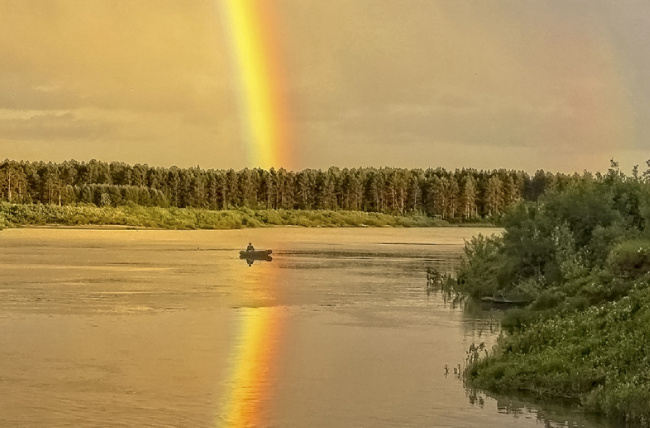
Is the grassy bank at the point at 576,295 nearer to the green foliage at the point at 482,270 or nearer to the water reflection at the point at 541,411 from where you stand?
the green foliage at the point at 482,270

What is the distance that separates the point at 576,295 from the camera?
31234mm

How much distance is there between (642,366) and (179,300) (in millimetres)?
28662

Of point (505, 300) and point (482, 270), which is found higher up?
point (482, 270)

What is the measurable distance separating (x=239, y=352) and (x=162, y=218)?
444 ft

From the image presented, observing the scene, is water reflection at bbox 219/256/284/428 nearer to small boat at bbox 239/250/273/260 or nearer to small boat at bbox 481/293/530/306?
small boat at bbox 481/293/530/306

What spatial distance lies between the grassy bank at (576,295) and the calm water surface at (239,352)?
77 centimetres

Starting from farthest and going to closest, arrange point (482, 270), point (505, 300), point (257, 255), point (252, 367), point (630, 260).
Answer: point (257, 255) < point (482, 270) < point (505, 300) < point (630, 260) < point (252, 367)

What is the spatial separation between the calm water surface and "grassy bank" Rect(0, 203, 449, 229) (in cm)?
9531

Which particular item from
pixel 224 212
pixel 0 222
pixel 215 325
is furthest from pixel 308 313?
pixel 224 212

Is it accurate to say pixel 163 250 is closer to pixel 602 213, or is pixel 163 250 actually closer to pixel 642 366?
pixel 602 213

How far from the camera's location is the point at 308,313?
42.4 metres

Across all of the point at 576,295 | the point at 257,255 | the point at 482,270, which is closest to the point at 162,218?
the point at 257,255

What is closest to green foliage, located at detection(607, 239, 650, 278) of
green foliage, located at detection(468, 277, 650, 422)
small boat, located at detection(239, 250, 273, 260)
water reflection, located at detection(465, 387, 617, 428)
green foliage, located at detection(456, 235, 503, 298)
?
green foliage, located at detection(468, 277, 650, 422)

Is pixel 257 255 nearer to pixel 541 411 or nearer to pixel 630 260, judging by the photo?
pixel 630 260
